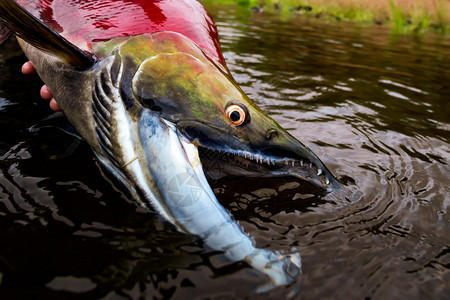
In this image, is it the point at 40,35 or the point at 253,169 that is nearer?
the point at 40,35

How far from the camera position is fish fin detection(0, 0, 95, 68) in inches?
65.1

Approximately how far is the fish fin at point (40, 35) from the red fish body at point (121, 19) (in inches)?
5.9

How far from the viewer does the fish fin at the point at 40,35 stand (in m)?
1.65

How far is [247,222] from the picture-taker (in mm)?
1574

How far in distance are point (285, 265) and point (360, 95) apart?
2880 millimetres

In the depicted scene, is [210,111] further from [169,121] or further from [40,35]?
[40,35]

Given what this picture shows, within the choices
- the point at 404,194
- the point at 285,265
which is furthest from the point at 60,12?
the point at 404,194

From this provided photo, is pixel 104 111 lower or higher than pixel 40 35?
lower

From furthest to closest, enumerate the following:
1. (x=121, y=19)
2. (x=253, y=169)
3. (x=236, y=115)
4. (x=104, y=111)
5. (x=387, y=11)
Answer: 1. (x=387, y=11)
2. (x=121, y=19)
3. (x=253, y=169)
4. (x=104, y=111)
5. (x=236, y=115)

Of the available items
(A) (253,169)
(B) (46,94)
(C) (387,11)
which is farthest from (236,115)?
(C) (387,11)

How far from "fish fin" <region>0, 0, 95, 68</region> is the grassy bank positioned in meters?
12.7

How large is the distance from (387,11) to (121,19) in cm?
1589

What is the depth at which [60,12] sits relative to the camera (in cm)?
227

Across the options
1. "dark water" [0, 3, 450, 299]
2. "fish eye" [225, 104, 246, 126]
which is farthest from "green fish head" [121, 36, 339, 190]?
"dark water" [0, 3, 450, 299]
